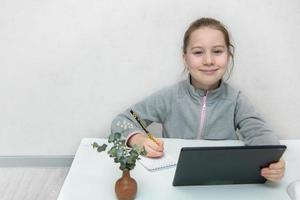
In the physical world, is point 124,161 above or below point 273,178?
above

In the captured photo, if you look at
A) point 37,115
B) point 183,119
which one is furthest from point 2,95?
point 183,119

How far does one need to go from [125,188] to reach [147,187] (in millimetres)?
111

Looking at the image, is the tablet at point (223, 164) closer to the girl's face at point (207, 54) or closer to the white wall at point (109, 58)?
the girl's face at point (207, 54)

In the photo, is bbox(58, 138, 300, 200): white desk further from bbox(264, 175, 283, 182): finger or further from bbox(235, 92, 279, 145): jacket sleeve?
bbox(235, 92, 279, 145): jacket sleeve

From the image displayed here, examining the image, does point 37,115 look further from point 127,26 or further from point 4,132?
point 127,26

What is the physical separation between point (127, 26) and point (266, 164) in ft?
2.97

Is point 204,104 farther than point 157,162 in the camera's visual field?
Yes

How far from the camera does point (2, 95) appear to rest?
179 cm

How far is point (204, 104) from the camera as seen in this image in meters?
1.51

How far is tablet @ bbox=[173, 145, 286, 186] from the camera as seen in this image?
3.05ft

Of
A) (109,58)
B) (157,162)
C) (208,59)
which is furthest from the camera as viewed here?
(109,58)

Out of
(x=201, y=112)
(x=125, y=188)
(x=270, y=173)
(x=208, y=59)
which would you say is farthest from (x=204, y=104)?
(x=125, y=188)

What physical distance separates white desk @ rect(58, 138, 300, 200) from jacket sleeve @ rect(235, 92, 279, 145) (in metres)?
0.19

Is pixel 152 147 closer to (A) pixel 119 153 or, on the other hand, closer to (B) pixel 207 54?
(A) pixel 119 153
